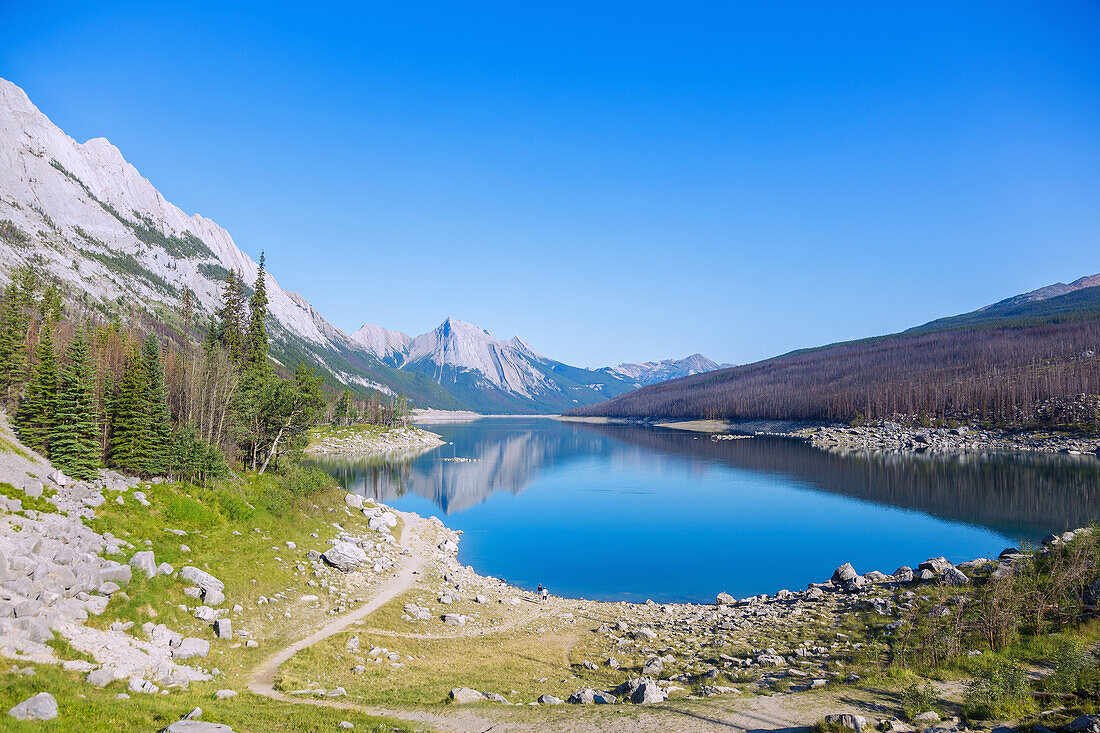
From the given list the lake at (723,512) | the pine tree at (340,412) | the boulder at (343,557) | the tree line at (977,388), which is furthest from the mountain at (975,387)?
the boulder at (343,557)

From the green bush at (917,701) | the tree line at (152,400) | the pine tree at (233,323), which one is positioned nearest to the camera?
the green bush at (917,701)

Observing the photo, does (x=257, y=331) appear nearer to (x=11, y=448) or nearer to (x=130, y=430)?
(x=130, y=430)

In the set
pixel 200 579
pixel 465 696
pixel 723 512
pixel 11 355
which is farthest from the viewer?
pixel 723 512

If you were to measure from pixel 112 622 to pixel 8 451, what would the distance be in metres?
13.4

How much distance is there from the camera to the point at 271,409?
45688 millimetres

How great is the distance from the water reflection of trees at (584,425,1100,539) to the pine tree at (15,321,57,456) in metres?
64.7

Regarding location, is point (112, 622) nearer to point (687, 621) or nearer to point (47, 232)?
point (687, 621)

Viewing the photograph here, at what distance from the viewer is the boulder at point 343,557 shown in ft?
98.7

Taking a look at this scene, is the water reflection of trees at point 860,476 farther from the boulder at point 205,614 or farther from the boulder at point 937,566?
the boulder at point 205,614

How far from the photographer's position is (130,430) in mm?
31188

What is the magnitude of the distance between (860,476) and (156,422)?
3423 inches

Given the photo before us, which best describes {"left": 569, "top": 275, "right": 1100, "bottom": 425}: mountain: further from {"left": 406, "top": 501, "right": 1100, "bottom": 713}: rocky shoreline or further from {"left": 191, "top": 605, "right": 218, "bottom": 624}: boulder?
{"left": 191, "top": 605, "right": 218, "bottom": 624}: boulder

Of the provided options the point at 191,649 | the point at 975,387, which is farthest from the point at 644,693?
the point at 975,387

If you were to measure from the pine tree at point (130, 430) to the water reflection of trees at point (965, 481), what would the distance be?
205 feet
